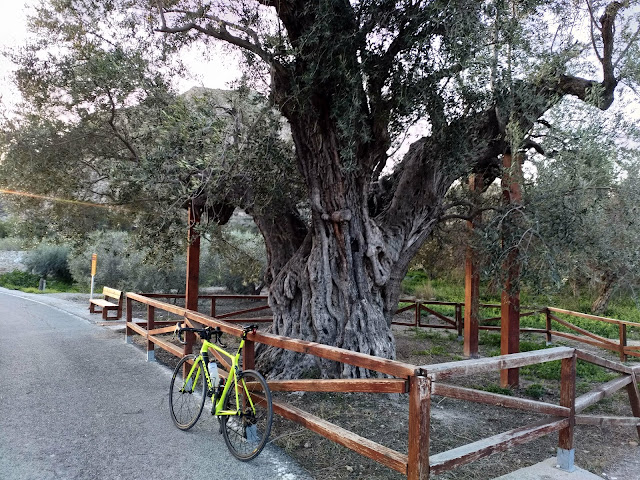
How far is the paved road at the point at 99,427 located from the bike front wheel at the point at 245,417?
0.33 ft

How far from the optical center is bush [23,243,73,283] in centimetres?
2481

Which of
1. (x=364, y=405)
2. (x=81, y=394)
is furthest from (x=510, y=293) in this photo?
(x=81, y=394)

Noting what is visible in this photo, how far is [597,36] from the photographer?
6.48 meters

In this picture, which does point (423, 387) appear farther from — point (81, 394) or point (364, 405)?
point (81, 394)

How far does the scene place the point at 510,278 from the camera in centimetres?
645

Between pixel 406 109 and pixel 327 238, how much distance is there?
2.08 meters

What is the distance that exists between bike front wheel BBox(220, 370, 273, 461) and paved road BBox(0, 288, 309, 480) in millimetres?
100

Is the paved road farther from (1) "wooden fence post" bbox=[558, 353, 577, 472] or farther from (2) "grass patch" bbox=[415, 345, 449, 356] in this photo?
(2) "grass patch" bbox=[415, 345, 449, 356]

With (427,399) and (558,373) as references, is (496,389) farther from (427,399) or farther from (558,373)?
(427,399)

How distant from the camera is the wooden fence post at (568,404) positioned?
374cm

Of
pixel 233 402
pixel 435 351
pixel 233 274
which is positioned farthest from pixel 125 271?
pixel 233 402

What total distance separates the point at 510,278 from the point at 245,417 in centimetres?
425

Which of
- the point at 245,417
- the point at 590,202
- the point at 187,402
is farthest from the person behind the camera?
the point at 590,202

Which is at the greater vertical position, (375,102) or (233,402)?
(375,102)
